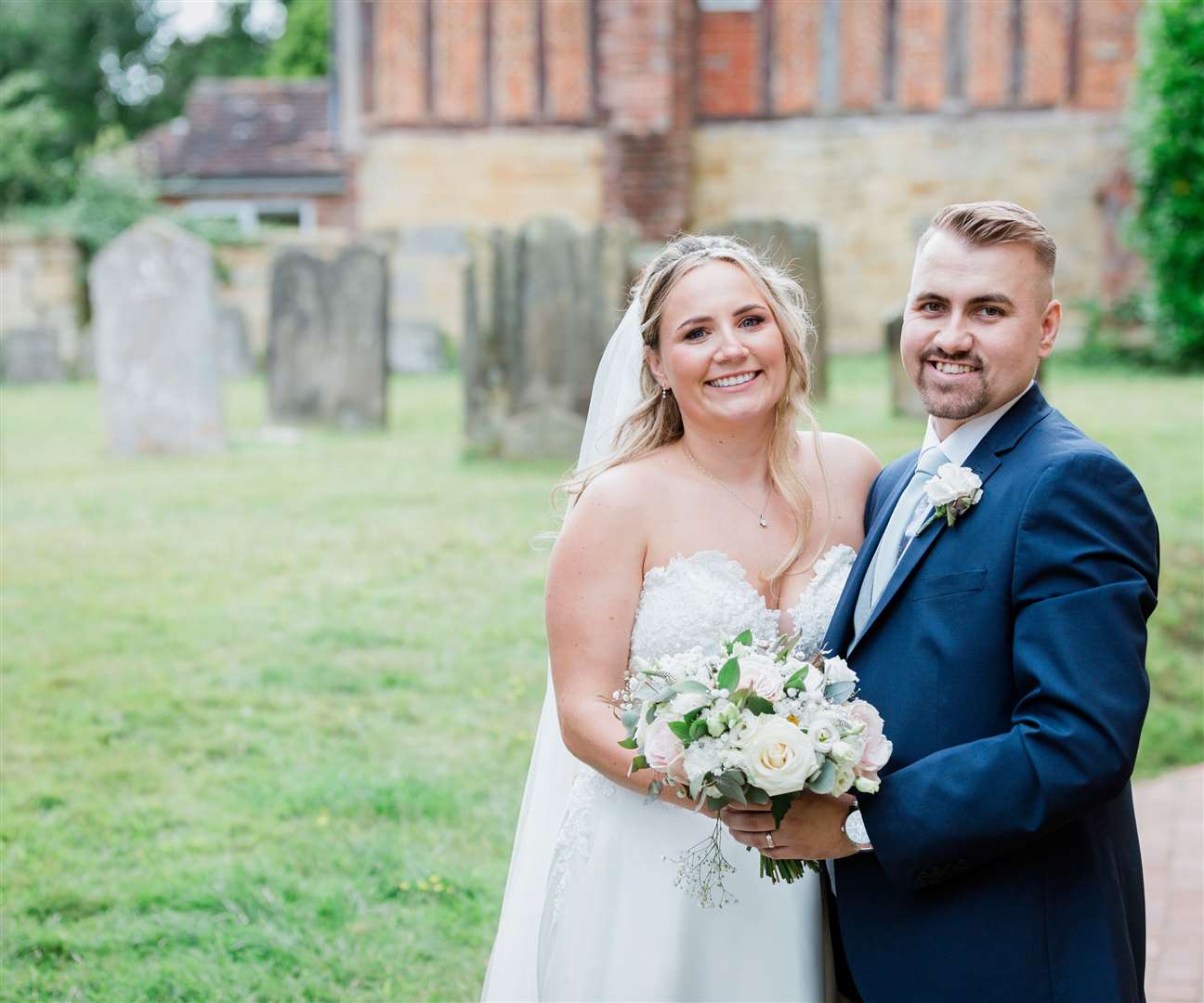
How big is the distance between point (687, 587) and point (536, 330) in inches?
325

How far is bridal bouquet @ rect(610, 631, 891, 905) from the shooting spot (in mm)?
2162

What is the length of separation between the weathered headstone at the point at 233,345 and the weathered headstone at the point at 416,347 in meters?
2.37

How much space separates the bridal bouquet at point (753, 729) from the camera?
2162 millimetres

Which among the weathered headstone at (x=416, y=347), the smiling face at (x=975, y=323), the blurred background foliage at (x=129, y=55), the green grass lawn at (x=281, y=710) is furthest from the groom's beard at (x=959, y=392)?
the blurred background foliage at (x=129, y=55)

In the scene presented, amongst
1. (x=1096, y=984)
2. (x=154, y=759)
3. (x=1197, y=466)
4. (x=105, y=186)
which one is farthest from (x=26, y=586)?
(x=105, y=186)

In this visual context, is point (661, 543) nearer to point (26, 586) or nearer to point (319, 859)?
point (319, 859)

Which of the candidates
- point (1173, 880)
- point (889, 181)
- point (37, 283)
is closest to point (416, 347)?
point (37, 283)

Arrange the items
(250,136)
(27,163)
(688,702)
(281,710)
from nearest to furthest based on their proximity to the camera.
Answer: (688,702)
(281,710)
(27,163)
(250,136)

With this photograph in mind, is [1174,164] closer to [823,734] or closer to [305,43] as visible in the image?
[823,734]

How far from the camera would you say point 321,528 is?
880cm

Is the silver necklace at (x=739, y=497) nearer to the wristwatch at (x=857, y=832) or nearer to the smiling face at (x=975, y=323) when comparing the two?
the smiling face at (x=975, y=323)

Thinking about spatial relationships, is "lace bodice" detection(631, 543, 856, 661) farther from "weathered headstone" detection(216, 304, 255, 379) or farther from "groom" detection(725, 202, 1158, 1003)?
"weathered headstone" detection(216, 304, 255, 379)

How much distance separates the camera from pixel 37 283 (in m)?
20.0

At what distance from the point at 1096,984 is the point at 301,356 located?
11737 millimetres
